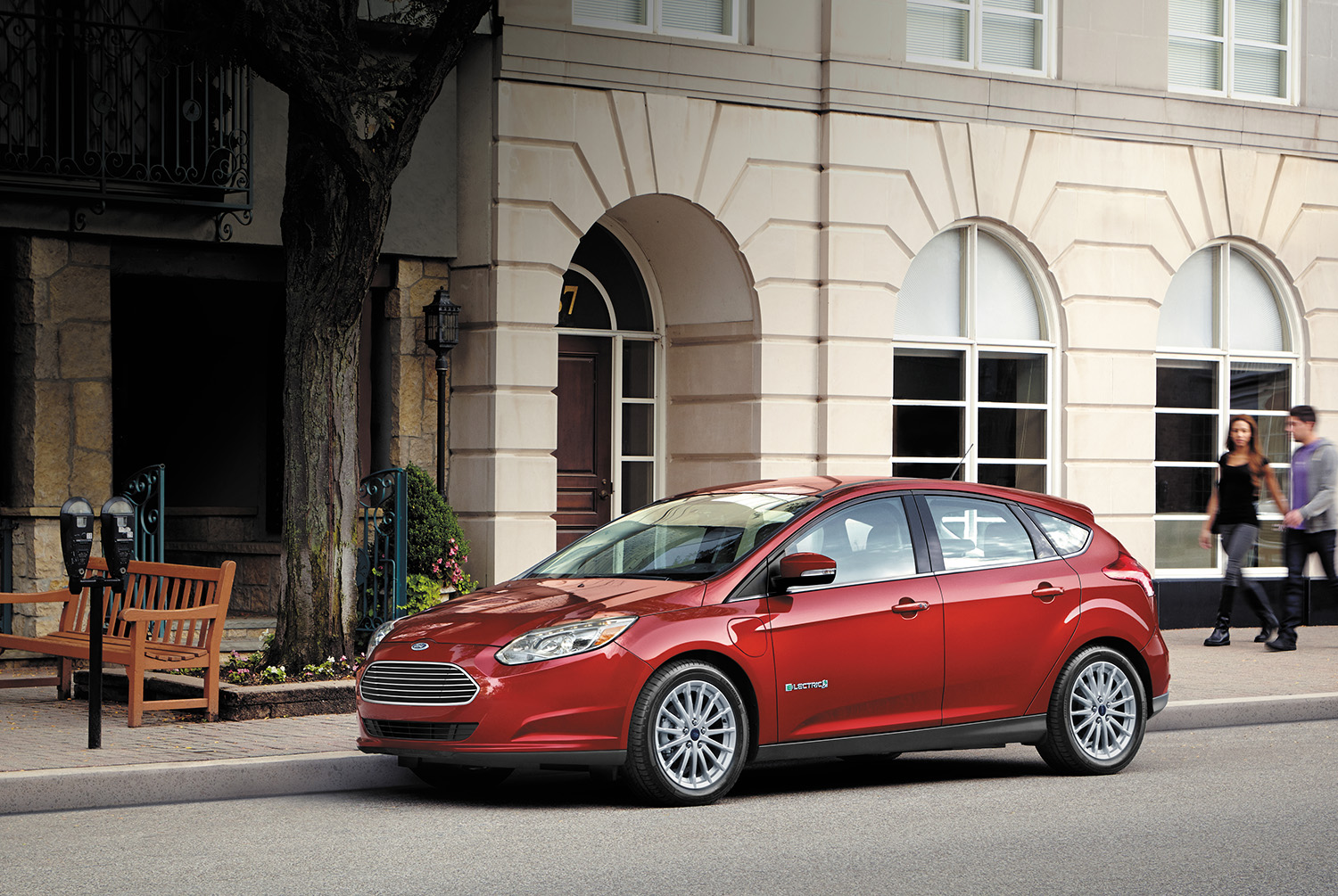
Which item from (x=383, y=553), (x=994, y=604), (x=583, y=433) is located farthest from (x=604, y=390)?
(x=994, y=604)

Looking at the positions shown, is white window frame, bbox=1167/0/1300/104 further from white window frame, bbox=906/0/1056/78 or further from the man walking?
the man walking

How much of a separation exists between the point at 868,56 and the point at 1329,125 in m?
5.85

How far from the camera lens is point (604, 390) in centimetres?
1681

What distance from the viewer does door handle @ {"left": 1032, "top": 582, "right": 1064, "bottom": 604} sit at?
898 cm

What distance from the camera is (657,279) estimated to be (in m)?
17.0

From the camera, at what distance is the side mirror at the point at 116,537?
948 centimetres

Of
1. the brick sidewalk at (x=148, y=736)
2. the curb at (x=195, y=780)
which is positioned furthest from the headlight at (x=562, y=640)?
the brick sidewalk at (x=148, y=736)

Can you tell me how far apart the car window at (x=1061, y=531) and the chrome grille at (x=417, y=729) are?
11.4 feet

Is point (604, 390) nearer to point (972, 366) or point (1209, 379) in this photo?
point (972, 366)

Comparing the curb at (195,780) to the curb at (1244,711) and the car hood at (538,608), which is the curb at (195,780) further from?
the curb at (1244,711)

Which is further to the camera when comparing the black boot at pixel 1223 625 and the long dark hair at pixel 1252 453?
the black boot at pixel 1223 625

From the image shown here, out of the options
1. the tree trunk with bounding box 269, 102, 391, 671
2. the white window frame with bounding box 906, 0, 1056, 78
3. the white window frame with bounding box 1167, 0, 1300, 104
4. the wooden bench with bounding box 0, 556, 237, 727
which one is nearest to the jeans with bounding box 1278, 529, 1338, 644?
the white window frame with bounding box 1167, 0, 1300, 104

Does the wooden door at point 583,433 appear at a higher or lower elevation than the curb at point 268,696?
higher

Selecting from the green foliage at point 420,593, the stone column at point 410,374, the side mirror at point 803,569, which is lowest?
the green foliage at point 420,593
